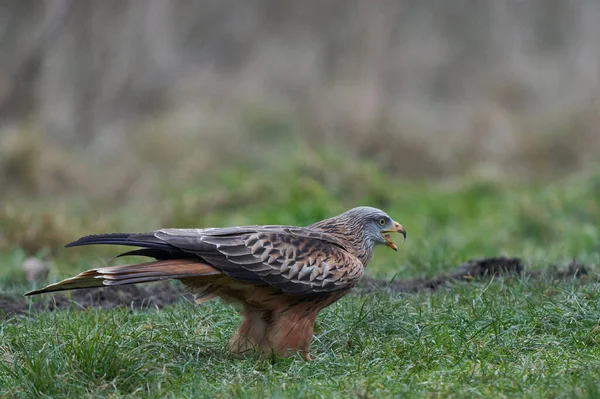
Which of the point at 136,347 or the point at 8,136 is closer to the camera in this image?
the point at 136,347

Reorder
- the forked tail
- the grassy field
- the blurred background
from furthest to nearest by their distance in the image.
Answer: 1. the blurred background
2. the forked tail
3. the grassy field

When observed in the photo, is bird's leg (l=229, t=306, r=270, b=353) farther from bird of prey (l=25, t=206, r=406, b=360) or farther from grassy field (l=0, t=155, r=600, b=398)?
grassy field (l=0, t=155, r=600, b=398)

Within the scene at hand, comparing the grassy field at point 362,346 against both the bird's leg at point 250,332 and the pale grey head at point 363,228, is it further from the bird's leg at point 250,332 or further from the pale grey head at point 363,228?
the pale grey head at point 363,228

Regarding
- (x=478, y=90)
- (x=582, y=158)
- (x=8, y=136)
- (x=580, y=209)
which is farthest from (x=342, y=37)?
(x=580, y=209)

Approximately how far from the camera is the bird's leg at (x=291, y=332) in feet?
17.6

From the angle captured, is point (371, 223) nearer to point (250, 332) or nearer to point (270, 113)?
point (250, 332)

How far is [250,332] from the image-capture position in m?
5.46

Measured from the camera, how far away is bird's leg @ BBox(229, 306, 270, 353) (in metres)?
5.45

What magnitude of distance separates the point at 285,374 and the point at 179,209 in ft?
26.3

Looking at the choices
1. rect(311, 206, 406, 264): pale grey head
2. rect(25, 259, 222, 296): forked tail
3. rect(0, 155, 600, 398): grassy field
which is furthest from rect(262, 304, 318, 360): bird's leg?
rect(311, 206, 406, 264): pale grey head

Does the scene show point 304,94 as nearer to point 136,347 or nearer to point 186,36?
point 186,36

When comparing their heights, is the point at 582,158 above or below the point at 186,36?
below

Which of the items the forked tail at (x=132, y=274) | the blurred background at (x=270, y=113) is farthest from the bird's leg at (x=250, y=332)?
the blurred background at (x=270, y=113)

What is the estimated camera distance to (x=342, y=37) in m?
27.5
